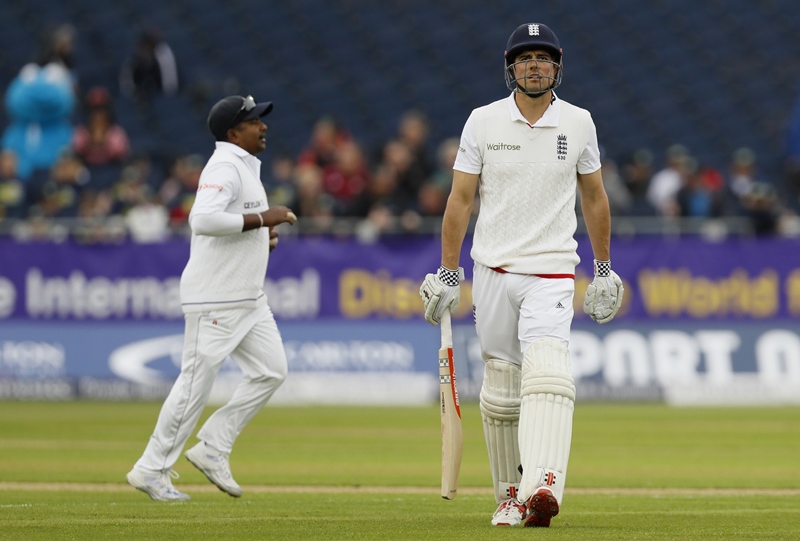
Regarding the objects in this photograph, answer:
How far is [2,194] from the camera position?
68.0 ft

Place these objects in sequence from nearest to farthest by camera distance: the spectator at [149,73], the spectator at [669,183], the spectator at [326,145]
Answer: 1. the spectator at [669,183]
2. the spectator at [326,145]
3. the spectator at [149,73]

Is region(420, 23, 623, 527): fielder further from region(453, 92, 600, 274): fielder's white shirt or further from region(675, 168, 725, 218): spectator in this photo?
region(675, 168, 725, 218): spectator

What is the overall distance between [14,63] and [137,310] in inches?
317

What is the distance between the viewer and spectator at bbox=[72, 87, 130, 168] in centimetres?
2194

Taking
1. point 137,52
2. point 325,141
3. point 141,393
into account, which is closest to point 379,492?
point 141,393

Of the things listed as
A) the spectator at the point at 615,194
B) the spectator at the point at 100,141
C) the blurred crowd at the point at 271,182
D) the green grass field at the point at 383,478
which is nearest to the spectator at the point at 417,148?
the blurred crowd at the point at 271,182

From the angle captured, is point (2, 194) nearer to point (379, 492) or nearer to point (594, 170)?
point (379, 492)

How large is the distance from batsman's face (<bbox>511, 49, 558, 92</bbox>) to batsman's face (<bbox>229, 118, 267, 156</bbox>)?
7.97 ft

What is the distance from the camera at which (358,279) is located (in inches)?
765

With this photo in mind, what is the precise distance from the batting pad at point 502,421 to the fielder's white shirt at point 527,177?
0.56 m

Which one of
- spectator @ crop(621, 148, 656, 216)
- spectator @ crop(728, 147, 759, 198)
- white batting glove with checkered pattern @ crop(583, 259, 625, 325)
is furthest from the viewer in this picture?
spectator @ crop(728, 147, 759, 198)

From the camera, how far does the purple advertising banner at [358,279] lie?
62.7 ft

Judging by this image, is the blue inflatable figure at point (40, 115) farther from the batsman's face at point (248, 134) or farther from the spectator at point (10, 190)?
the batsman's face at point (248, 134)

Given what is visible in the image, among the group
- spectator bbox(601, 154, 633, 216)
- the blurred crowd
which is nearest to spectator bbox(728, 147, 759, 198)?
→ the blurred crowd
